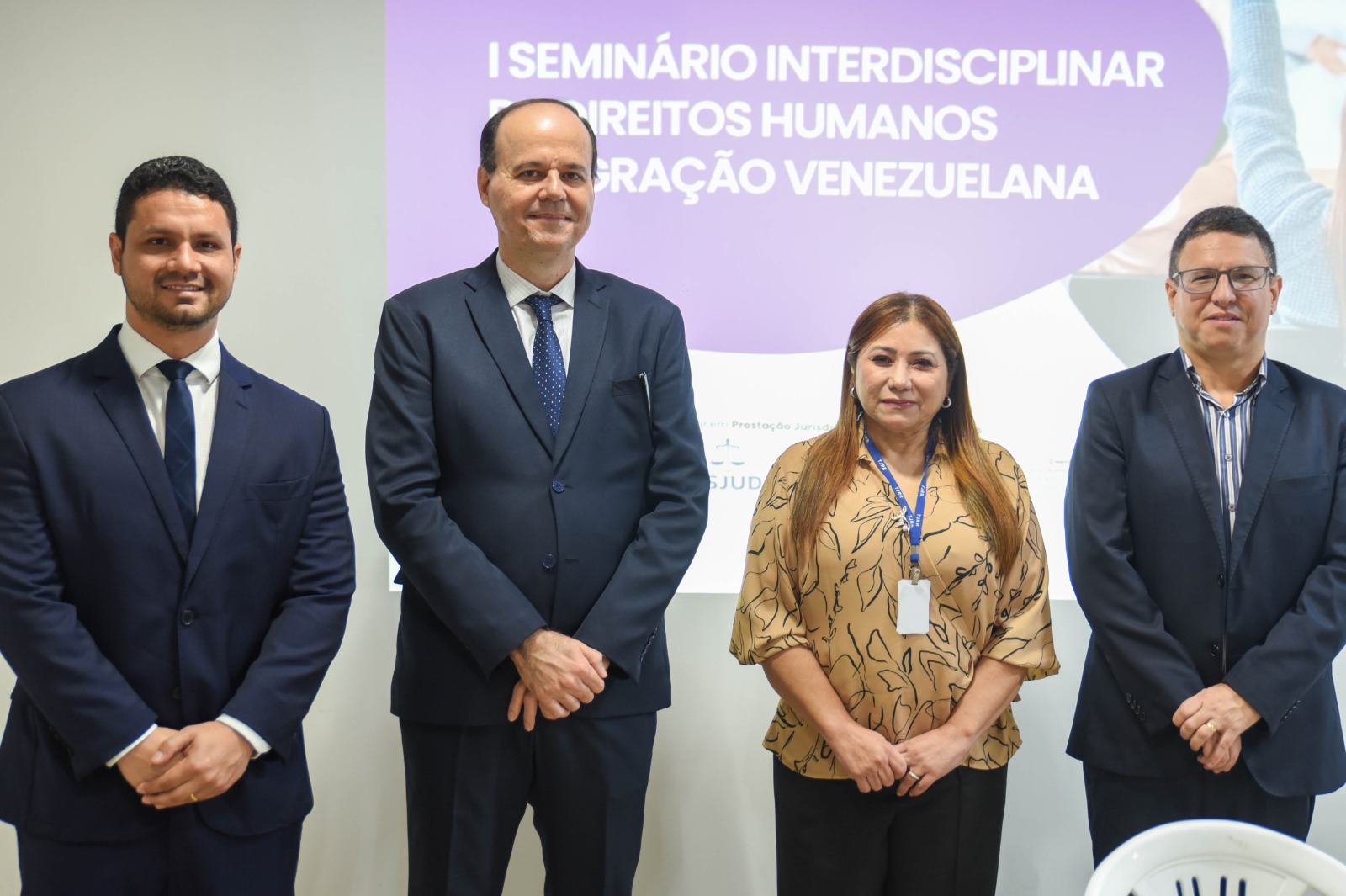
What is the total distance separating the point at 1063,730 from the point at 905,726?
1324 millimetres

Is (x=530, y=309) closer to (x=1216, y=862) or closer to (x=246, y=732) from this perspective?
(x=246, y=732)

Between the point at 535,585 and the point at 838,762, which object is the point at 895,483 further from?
the point at 535,585

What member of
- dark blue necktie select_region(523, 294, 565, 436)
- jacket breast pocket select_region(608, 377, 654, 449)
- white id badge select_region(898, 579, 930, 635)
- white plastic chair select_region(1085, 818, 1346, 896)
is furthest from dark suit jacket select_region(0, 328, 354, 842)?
white plastic chair select_region(1085, 818, 1346, 896)

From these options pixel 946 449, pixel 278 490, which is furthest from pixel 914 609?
pixel 278 490

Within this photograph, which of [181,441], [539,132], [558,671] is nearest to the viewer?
[181,441]

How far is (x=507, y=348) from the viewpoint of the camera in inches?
81.8

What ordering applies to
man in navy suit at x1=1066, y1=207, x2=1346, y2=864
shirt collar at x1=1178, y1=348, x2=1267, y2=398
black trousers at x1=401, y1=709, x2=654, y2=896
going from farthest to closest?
shirt collar at x1=1178, y1=348, x2=1267, y2=398, man in navy suit at x1=1066, y1=207, x2=1346, y2=864, black trousers at x1=401, y1=709, x2=654, y2=896

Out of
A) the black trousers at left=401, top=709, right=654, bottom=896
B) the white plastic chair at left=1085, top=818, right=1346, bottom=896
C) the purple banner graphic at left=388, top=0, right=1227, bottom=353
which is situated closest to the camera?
the white plastic chair at left=1085, top=818, right=1346, bottom=896

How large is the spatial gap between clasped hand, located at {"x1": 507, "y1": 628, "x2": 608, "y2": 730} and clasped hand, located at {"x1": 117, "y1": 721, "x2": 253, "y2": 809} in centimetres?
53

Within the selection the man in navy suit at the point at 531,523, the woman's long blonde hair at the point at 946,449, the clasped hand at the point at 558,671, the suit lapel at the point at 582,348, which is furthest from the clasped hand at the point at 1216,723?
the suit lapel at the point at 582,348

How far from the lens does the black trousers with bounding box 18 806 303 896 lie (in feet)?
5.73

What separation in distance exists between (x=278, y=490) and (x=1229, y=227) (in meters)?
2.05

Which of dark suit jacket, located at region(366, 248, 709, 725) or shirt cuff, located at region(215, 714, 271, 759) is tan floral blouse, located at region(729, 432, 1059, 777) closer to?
dark suit jacket, located at region(366, 248, 709, 725)

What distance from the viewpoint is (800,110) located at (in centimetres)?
297
